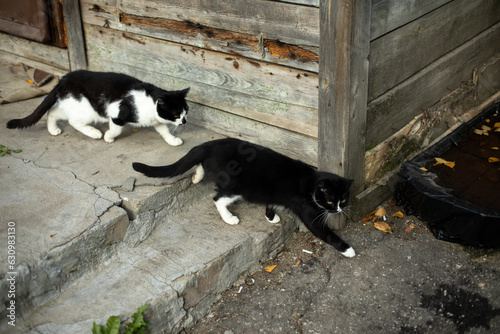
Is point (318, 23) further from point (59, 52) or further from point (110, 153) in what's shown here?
point (59, 52)

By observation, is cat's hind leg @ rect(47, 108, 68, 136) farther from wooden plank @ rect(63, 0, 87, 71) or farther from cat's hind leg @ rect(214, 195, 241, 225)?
cat's hind leg @ rect(214, 195, 241, 225)

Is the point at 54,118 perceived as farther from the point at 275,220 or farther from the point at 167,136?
the point at 275,220

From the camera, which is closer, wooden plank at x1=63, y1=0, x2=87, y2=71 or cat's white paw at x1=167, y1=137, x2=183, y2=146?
cat's white paw at x1=167, y1=137, x2=183, y2=146

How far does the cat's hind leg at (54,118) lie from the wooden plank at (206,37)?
926 millimetres

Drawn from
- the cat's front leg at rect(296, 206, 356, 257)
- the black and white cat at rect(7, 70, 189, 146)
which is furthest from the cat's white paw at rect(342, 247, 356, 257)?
the black and white cat at rect(7, 70, 189, 146)

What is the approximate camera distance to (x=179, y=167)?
3156 mm

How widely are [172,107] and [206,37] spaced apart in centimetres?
61

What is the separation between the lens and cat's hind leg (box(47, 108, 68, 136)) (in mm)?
3896

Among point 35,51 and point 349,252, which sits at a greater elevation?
point 35,51

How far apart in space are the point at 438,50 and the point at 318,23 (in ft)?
4.46

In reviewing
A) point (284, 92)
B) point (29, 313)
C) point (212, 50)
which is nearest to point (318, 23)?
point (284, 92)

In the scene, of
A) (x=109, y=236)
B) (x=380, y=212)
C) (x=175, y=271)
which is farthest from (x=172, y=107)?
(x=380, y=212)

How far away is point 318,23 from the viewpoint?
290 centimetres

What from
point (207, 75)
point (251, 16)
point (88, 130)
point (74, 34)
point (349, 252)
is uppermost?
point (251, 16)
